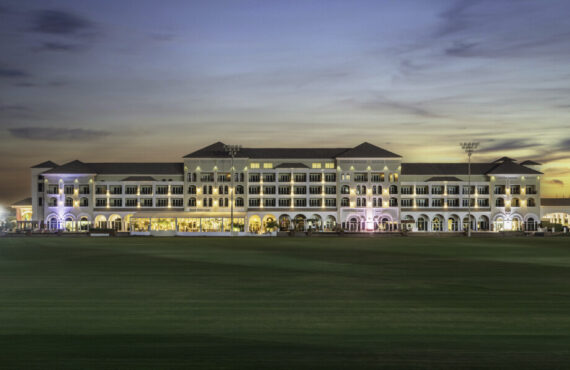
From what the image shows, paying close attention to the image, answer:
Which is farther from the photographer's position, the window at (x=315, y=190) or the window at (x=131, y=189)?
the window at (x=131, y=189)

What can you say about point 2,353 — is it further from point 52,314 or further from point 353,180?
point 353,180

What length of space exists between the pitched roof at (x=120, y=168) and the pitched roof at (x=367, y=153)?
32.3 meters

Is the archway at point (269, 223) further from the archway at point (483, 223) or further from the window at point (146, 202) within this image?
the archway at point (483, 223)

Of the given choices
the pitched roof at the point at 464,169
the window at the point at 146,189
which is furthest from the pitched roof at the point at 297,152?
the window at the point at 146,189

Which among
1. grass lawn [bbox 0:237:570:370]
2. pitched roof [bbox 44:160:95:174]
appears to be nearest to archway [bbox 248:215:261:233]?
pitched roof [bbox 44:160:95:174]

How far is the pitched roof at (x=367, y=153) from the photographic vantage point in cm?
10400

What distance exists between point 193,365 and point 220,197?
3682 inches

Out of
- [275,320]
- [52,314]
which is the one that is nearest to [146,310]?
[52,314]

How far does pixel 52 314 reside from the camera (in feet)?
51.5

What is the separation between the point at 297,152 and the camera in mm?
107562

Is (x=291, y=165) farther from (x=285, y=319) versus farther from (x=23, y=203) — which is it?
(x=285, y=319)

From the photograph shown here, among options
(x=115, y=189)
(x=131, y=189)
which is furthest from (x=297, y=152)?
(x=115, y=189)

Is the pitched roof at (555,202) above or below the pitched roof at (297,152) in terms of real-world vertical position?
below

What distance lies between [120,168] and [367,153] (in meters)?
47.8
